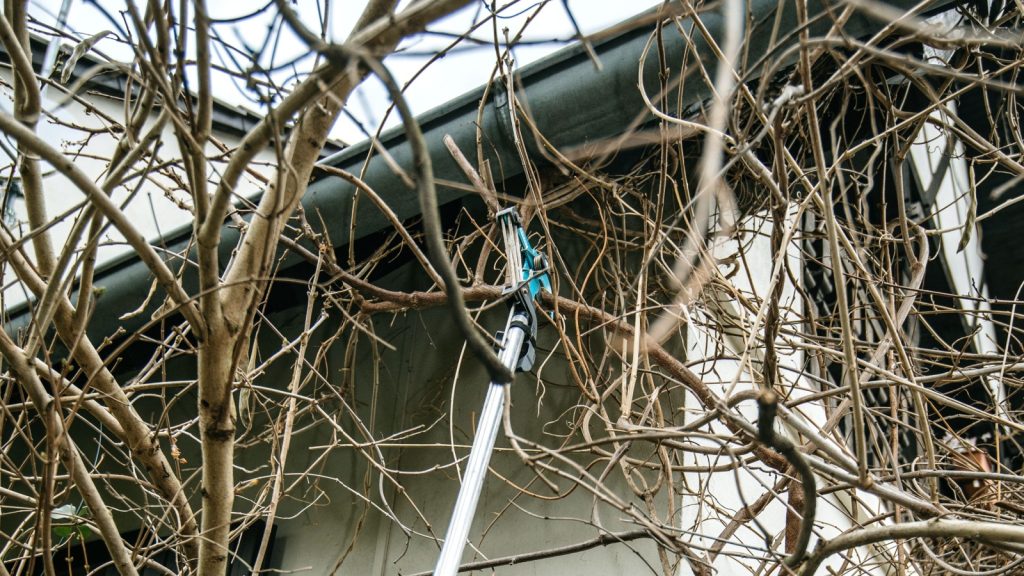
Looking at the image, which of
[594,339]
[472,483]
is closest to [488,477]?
[594,339]

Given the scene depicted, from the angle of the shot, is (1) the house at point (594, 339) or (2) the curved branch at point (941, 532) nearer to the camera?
(2) the curved branch at point (941, 532)

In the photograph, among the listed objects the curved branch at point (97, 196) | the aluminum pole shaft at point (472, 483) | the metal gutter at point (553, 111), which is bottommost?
the aluminum pole shaft at point (472, 483)

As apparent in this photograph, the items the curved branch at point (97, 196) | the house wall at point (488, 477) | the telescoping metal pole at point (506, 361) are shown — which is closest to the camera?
the curved branch at point (97, 196)

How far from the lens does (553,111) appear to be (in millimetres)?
2779

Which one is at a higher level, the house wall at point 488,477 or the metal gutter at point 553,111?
the metal gutter at point 553,111

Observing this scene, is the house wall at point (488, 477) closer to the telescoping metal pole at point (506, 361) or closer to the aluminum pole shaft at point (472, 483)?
the telescoping metal pole at point (506, 361)

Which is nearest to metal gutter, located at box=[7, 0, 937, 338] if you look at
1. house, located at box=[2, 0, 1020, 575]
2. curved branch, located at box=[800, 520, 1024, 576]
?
house, located at box=[2, 0, 1020, 575]

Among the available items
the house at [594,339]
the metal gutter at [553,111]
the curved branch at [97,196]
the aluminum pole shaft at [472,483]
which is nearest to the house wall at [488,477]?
the house at [594,339]

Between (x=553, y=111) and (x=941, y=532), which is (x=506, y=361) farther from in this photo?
(x=553, y=111)

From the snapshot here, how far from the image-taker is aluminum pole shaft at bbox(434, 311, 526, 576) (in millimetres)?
1556

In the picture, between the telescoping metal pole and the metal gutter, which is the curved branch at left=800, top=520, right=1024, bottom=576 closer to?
the telescoping metal pole

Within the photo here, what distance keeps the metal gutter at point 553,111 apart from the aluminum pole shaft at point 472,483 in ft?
3.55

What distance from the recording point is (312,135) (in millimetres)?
1758

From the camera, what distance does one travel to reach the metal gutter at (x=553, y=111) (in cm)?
256
